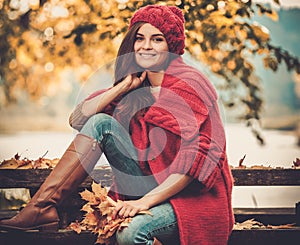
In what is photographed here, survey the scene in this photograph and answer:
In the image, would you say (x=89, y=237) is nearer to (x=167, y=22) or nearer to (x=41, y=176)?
(x=41, y=176)

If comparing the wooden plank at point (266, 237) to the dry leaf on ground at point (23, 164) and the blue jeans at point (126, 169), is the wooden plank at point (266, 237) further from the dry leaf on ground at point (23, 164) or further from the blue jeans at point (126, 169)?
the dry leaf on ground at point (23, 164)

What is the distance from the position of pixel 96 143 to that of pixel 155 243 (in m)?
0.58

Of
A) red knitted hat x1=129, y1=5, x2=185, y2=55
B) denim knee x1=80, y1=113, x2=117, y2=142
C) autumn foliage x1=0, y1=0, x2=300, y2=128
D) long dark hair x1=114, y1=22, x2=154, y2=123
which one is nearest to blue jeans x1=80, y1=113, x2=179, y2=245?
denim knee x1=80, y1=113, x2=117, y2=142

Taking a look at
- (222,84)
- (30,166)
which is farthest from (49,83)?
(30,166)

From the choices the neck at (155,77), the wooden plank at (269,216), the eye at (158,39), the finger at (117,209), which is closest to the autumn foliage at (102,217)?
the finger at (117,209)

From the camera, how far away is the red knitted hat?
2848mm

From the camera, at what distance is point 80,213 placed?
3182 mm

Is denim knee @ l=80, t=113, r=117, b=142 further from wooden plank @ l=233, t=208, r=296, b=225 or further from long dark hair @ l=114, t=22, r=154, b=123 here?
wooden plank @ l=233, t=208, r=296, b=225

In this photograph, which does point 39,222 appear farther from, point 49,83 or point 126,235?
point 49,83

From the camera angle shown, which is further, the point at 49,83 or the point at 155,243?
the point at 49,83

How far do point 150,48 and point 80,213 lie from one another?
1.04 meters

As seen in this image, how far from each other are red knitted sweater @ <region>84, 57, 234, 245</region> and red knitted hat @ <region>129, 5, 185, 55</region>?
0.13 metres

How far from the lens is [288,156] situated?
10.9m

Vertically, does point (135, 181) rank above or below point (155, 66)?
below
